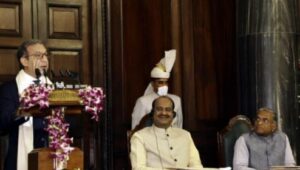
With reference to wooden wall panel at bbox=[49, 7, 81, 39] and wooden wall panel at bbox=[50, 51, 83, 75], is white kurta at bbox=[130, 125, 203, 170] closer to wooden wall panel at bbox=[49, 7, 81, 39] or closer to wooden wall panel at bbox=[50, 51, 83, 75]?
wooden wall panel at bbox=[50, 51, 83, 75]

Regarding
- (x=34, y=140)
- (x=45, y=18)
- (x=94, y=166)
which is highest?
(x=45, y=18)

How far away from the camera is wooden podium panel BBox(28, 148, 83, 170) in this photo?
376cm

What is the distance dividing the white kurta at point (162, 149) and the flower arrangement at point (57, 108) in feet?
4.18

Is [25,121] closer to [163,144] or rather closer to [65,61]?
[163,144]

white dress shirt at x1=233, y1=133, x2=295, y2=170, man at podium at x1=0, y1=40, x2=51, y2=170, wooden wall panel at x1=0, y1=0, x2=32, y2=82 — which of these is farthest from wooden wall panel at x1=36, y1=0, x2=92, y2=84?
man at podium at x1=0, y1=40, x2=51, y2=170

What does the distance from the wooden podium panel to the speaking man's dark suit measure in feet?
1.00

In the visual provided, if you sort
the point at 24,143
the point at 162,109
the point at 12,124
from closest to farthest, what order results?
the point at 12,124 → the point at 24,143 → the point at 162,109

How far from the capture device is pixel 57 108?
3787mm

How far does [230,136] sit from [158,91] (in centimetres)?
90

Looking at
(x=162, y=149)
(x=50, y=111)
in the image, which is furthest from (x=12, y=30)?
(x=50, y=111)

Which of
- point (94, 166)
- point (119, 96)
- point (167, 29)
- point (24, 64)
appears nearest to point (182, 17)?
point (167, 29)

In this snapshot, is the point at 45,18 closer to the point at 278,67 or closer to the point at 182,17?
the point at 182,17

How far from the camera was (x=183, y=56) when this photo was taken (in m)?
7.09

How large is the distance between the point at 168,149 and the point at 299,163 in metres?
1.67
